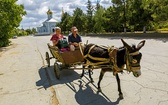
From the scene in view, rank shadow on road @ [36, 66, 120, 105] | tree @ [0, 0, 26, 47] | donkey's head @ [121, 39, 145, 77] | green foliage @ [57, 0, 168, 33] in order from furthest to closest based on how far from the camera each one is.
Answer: green foliage @ [57, 0, 168, 33], tree @ [0, 0, 26, 47], shadow on road @ [36, 66, 120, 105], donkey's head @ [121, 39, 145, 77]

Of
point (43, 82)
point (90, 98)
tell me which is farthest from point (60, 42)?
point (90, 98)

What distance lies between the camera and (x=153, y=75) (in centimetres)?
689

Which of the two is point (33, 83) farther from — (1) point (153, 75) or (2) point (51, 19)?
(2) point (51, 19)

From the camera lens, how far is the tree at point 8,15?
23.7 meters

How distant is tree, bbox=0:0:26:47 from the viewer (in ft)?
77.8

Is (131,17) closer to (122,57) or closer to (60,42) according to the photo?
(60,42)

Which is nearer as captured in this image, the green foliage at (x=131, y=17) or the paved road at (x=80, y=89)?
the paved road at (x=80, y=89)

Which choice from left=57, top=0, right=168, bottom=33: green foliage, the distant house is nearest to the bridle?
left=57, top=0, right=168, bottom=33: green foliage

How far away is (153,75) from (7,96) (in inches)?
195

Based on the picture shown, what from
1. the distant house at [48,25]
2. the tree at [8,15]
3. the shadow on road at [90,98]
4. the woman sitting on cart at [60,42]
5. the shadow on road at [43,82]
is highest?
the distant house at [48,25]

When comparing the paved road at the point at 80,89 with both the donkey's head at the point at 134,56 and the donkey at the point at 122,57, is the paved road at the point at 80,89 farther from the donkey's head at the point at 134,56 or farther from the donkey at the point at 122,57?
the donkey's head at the point at 134,56

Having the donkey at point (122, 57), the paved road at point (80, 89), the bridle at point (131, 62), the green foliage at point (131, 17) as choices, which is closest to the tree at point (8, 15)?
the green foliage at point (131, 17)

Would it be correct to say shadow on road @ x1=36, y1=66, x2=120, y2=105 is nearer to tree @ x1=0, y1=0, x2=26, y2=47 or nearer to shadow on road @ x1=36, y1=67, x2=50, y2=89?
shadow on road @ x1=36, y1=67, x2=50, y2=89

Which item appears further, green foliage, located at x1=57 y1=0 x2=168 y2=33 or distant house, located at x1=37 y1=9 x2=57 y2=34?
distant house, located at x1=37 y1=9 x2=57 y2=34
